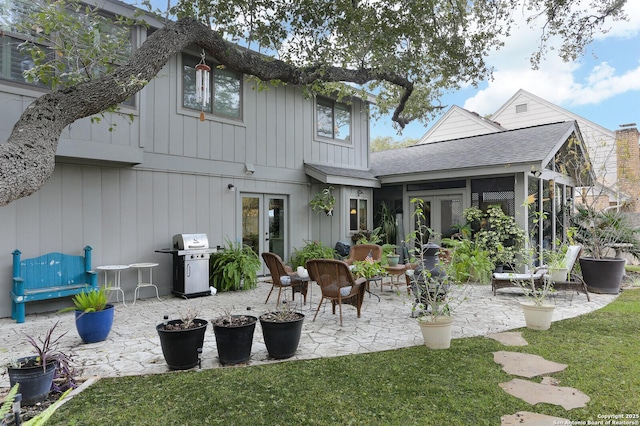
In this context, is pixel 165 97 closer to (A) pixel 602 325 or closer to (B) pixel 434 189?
(B) pixel 434 189

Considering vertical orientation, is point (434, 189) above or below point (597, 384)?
above

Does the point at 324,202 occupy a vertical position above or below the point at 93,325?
above

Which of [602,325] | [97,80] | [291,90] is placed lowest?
[602,325]

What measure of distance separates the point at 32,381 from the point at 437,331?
3.55 meters

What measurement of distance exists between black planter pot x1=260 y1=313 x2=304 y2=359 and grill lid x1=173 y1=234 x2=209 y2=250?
11.8 ft

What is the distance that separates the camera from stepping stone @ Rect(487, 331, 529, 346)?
421 centimetres

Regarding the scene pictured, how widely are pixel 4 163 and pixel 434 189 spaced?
9312mm

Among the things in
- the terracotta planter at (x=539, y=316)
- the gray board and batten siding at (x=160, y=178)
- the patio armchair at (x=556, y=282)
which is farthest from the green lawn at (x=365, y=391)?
the gray board and batten siding at (x=160, y=178)

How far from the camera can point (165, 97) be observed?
7.24 m

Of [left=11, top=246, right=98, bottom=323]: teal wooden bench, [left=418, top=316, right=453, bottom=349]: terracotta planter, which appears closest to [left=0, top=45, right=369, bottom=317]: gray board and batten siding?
[left=11, top=246, right=98, bottom=323]: teal wooden bench

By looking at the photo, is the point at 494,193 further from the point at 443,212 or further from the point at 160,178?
the point at 160,178

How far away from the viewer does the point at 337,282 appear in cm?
508

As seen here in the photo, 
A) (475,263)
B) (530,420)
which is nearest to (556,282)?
(475,263)

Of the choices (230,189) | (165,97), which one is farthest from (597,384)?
(165,97)
